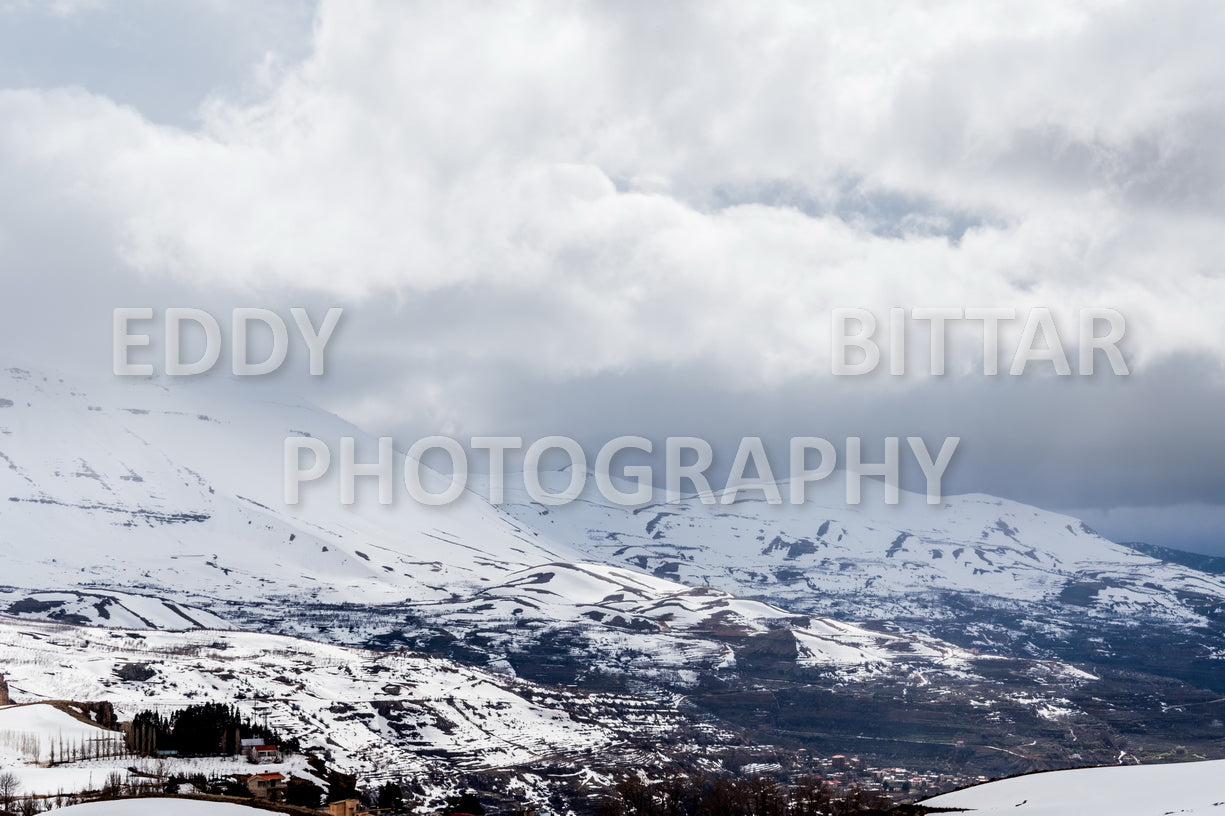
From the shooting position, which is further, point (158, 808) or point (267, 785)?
point (267, 785)

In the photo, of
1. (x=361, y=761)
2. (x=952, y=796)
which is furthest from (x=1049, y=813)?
(x=361, y=761)

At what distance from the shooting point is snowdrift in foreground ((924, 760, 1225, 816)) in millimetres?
56625

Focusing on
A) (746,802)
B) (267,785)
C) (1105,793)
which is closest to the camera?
(1105,793)

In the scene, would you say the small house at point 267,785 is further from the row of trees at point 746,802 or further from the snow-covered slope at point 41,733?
the row of trees at point 746,802

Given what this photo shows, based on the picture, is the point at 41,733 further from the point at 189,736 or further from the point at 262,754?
the point at 262,754

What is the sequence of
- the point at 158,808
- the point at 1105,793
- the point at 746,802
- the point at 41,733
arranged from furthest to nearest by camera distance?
the point at 41,733
the point at 746,802
the point at 1105,793
the point at 158,808

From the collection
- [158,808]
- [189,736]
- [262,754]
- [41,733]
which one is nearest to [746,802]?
[262,754]

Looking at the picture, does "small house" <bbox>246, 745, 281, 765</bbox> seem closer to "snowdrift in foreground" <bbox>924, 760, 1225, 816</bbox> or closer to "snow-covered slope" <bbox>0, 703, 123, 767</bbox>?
"snow-covered slope" <bbox>0, 703, 123, 767</bbox>

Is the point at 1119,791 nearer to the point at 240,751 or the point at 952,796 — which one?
the point at 952,796

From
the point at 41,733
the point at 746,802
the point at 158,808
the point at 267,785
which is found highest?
the point at 158,808

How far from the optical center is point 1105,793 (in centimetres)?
6512

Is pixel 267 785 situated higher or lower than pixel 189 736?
higher

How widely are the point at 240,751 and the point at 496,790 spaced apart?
60681 mm

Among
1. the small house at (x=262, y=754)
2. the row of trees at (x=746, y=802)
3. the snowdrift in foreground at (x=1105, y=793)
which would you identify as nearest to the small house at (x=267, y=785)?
the small house at (x=262, y=754)
